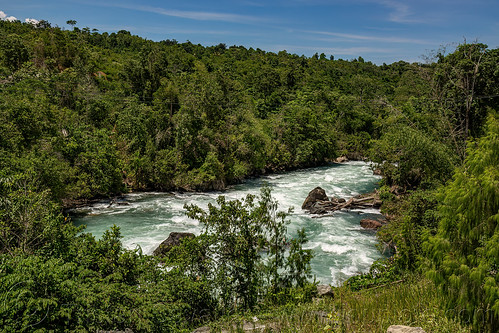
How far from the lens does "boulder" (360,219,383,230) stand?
20.8 metres

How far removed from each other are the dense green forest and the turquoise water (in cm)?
156

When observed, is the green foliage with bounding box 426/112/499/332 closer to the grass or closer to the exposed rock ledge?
the grass

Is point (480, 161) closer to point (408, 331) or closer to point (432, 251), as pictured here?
point (432, 251)

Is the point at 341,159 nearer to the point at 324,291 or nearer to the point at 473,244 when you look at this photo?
the point at 324,291

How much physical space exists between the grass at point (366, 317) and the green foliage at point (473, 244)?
496 millimetres

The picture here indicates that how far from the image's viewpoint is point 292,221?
22016 mm

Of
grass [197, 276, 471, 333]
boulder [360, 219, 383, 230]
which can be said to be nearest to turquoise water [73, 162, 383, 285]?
boulder [360, 219, 383, 230]

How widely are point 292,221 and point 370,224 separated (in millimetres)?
5046

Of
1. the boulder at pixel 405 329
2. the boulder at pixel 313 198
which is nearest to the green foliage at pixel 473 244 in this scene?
the boulder at pixel 405 329

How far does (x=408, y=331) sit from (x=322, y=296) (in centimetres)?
498

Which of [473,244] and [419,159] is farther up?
[419,159]

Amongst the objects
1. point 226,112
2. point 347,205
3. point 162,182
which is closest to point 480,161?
point 347,205

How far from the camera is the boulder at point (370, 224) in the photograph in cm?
2078

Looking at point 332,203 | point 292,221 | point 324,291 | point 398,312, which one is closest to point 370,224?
point 332,203
